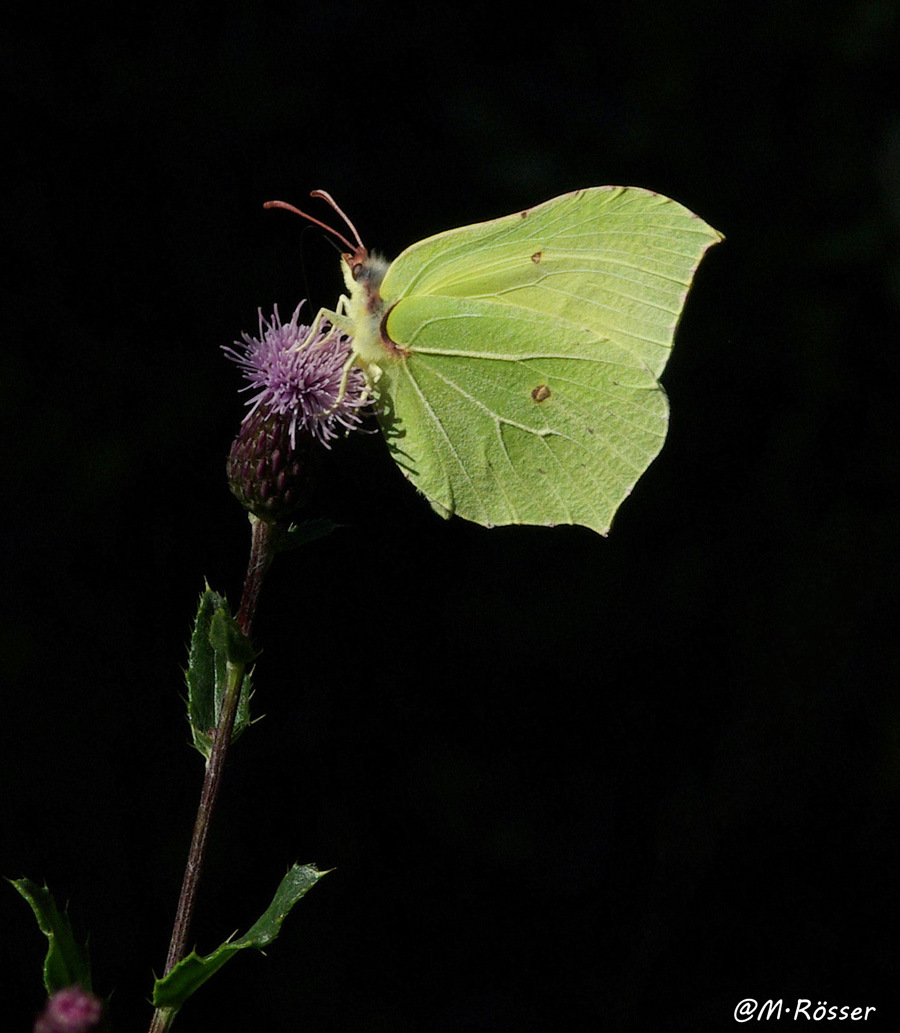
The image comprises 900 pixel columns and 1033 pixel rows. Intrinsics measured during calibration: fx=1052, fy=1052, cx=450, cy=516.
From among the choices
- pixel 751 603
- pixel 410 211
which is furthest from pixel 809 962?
pixel 410 211

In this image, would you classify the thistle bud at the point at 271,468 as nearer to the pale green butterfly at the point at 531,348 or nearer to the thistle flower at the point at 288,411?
the thistle flower at the point at 288,411

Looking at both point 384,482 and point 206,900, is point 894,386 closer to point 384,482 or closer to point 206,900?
point 384,482

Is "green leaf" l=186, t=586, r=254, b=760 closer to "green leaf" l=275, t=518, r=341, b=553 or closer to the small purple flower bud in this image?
"green leaf" l=275, t=518, r=341, b=553

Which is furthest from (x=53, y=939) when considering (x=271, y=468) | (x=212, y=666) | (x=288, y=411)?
(x=288, y=411)

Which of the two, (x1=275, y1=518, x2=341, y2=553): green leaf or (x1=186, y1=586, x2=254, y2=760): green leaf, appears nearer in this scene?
(x1=186, y1=586, x2=254, y2=760): green leaf

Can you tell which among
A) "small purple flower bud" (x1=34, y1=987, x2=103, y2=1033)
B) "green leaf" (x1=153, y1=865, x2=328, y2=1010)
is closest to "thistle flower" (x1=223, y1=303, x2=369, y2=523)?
"green leaf" (x1=153, y1=865, x2=328, y2=1010)

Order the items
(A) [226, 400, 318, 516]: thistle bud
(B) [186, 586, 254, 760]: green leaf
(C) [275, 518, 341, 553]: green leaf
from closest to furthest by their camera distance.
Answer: (B) [186, 586, 254, 760]: green leaf, (C) [275, 518, 341, 553]: green leaf, (A) [226, 400, 318, 516]: thistle bud

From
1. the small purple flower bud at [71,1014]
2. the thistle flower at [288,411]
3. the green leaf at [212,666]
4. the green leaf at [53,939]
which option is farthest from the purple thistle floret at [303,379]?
the small purple flower bud at [71,1014]
